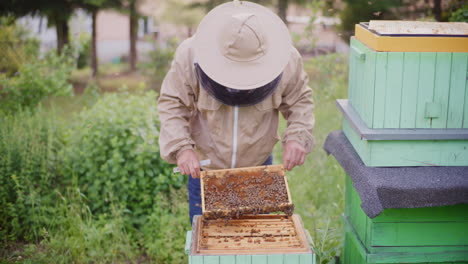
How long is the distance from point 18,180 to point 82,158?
1.64 feet

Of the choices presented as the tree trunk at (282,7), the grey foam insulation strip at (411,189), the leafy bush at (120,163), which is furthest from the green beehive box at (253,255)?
the tree trunk at (282,7)

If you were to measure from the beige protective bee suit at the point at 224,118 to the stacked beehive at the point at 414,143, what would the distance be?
39 centimetres

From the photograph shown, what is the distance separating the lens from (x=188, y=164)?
2619 mm

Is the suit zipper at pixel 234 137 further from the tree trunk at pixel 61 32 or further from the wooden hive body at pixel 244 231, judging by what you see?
the tree trunk at pixel 61 32

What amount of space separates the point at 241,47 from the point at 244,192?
2.31ft

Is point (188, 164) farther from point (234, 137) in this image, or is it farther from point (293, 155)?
point (293, 155)

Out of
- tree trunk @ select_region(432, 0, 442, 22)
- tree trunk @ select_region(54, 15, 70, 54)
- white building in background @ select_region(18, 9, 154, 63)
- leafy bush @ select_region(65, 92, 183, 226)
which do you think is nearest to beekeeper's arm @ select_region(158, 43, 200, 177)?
leafy bush @ select_region(65, 92, 183, 226)

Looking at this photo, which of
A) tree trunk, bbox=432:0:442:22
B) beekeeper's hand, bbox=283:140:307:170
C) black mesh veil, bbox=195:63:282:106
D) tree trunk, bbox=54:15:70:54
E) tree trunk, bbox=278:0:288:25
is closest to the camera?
black mesh veil, bbox=195:63:282:106

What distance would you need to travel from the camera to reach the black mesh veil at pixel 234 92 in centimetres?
251

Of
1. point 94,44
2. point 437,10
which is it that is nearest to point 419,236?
point 437,10

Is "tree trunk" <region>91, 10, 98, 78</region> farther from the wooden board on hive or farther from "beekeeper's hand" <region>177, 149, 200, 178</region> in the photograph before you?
the wooden board on hive

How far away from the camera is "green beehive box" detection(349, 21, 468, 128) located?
2.35 metres

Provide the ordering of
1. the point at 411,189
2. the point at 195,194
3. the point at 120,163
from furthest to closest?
the point at 120,163 → the point at 195,194 → the point at 411,189

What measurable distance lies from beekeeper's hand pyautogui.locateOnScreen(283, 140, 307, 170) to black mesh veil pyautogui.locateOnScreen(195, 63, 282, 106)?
30 cm
